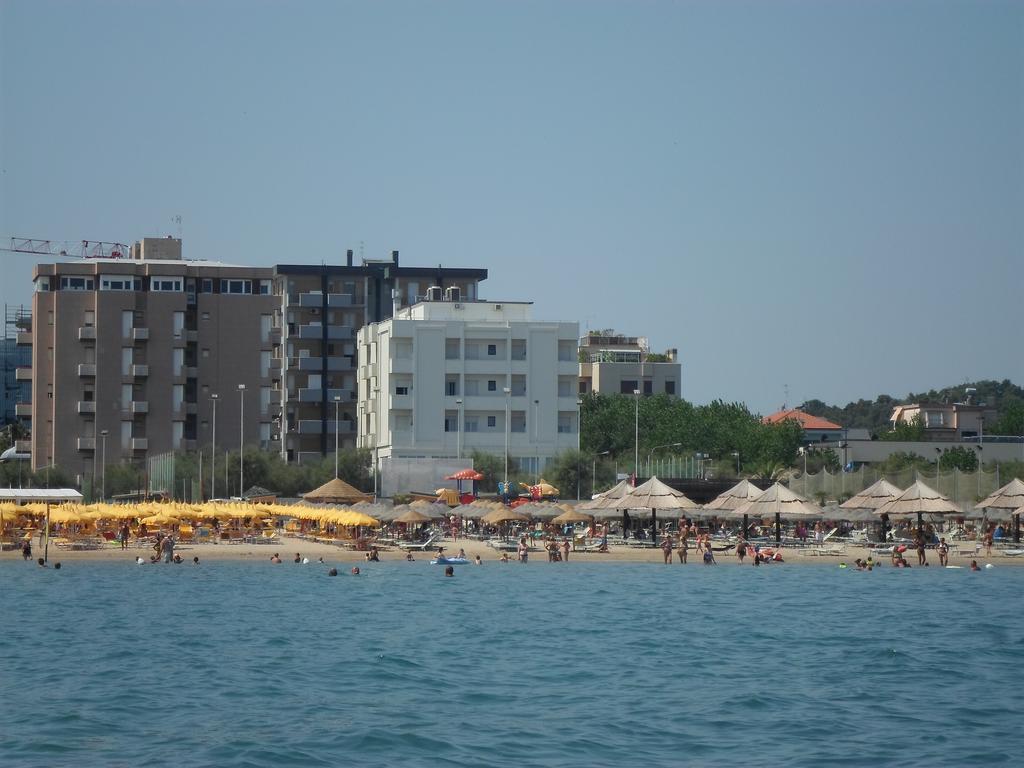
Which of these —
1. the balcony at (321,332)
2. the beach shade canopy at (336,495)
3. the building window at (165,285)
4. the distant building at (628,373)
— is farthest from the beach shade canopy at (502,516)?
the distant building at (628,373)

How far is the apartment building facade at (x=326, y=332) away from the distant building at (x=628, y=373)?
23.2m

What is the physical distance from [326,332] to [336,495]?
45.6 meters

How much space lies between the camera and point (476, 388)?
357 ft

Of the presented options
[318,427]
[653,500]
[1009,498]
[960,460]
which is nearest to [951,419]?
[960,460]

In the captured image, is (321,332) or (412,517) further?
(321,332)

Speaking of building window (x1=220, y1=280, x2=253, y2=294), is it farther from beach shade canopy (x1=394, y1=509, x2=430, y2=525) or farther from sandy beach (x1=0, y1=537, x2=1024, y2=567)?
beach shade canopy (x1=394, y1=509, x2=430, y2=525)

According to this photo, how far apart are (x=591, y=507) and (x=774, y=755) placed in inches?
1842

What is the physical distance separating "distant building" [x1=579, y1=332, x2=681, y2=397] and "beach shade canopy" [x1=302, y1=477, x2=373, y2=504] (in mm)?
65078

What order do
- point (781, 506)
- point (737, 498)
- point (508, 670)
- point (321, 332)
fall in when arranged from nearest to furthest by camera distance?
point (508, 670) < point (781, 506) < point (737, 498) < point (321, 332)

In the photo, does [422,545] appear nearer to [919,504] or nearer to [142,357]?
[919,504]

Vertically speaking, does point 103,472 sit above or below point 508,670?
above

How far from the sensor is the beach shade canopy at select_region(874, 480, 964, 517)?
66312 millimetres

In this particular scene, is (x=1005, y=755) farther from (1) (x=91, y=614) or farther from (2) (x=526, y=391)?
(2) (x=526, y=391)

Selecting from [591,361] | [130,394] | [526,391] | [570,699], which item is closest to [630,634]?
[570,699]
